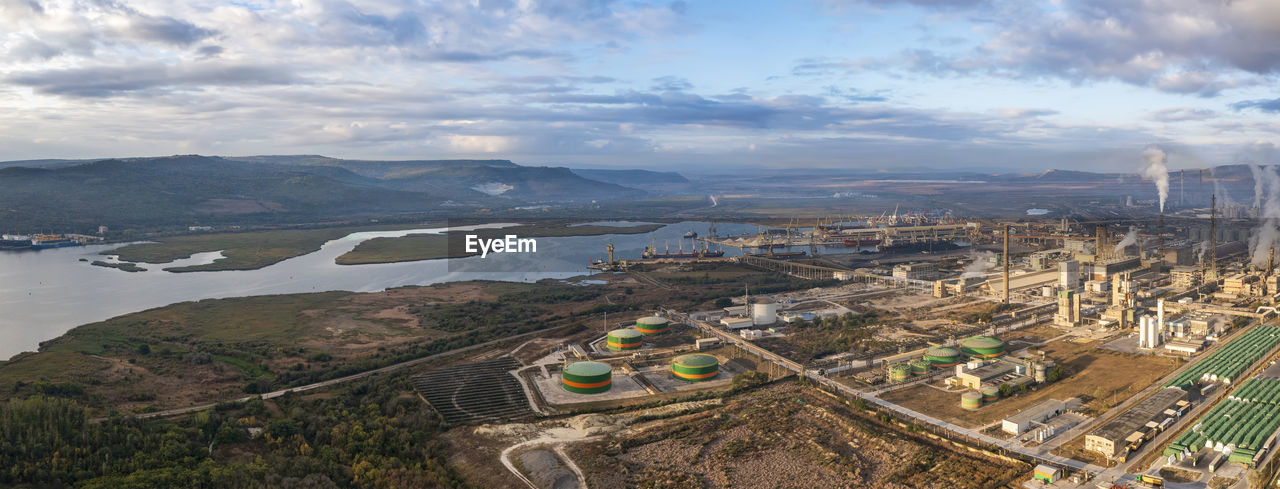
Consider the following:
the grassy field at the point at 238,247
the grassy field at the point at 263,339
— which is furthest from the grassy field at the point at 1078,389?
the grassy field at the point at 238,247

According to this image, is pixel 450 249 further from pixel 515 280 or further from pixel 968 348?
pixel 968 348

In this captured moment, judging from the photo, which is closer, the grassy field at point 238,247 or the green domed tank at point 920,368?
the green domed tank at point 920,368

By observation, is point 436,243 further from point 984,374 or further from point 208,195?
point 208,195

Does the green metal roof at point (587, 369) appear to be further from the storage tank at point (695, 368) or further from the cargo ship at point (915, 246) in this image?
the cargo ship at point (915, 246)

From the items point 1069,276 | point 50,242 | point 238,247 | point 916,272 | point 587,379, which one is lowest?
point 587,379

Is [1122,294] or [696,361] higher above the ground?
[1122,294]

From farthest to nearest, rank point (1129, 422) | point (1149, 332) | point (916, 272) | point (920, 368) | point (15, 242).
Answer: point (15, 242), point (916, 272), point (1149, 332), point (920, 368), point (1129, 422)

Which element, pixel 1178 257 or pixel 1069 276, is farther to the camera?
pixel 1178 257

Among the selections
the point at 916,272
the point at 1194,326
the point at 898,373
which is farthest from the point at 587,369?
the point at 916,272
